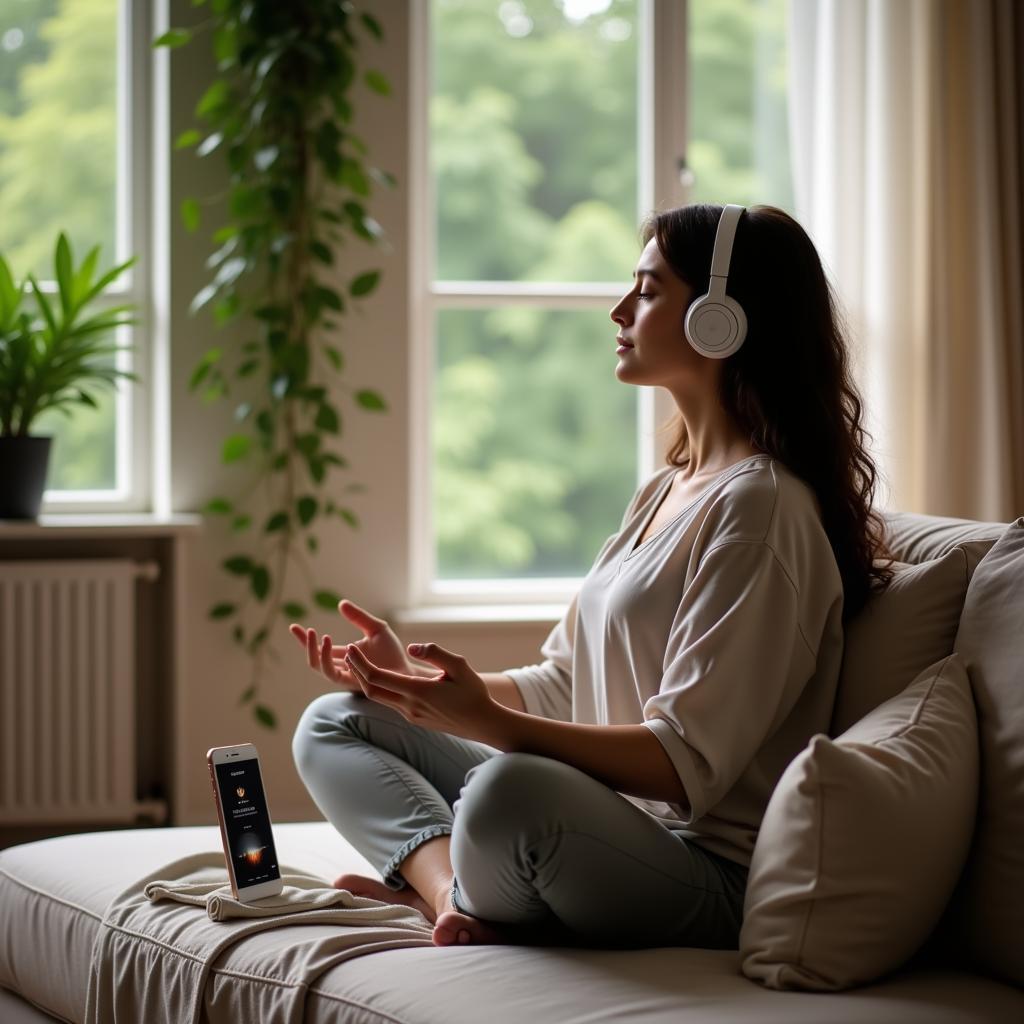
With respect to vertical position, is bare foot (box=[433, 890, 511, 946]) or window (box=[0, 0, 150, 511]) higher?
window (box=[0, 0, 150, 511])

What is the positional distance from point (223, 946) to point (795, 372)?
0.97 meters

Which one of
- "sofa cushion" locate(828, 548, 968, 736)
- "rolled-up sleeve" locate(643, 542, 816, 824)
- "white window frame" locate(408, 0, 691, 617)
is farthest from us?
"white window frame" locate(408, 0, 691, 617)

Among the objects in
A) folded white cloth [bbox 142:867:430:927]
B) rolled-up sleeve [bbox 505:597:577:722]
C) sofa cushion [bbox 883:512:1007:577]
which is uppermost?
sofa cushion [bbox 883:512:1007:577]

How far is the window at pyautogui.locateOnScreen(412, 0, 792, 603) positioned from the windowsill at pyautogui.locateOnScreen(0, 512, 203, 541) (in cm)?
65

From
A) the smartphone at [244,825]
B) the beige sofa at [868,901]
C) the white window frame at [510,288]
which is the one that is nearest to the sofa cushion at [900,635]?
the beige sofa at [868,901]

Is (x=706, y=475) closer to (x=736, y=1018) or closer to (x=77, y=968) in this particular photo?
(x=736, y=1018)

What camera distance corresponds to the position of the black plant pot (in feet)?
9.63

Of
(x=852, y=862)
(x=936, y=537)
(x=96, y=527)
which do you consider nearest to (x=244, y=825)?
(x=852, y=862)

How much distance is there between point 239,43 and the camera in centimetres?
300

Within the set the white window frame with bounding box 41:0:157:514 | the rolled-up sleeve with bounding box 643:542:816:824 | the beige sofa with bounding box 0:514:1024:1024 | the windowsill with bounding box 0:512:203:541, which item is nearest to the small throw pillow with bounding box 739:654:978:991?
the beige sofa with bounding box 0:514:1024:1024

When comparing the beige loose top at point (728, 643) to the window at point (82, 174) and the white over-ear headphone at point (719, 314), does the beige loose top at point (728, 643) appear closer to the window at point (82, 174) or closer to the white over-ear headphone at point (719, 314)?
the white over-ear headphone at point (719, 314)

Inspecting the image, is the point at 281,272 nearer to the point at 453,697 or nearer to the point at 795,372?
the point at 795,372

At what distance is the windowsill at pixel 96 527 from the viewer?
2.95m

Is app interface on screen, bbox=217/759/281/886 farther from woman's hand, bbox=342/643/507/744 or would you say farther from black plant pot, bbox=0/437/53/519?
black plant pot, bbox=0/437/53/519
